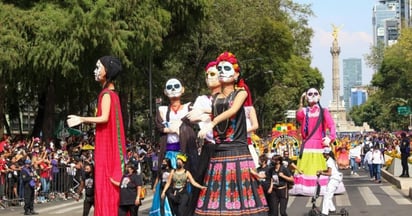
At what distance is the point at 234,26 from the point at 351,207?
88.1 ft

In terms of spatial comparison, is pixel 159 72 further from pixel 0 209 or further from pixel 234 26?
pixel 0 209

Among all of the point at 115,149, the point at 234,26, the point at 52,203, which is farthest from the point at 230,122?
the point at 234,26

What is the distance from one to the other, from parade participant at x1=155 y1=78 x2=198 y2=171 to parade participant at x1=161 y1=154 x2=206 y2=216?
131mm

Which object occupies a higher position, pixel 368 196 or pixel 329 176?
pixel 329 176

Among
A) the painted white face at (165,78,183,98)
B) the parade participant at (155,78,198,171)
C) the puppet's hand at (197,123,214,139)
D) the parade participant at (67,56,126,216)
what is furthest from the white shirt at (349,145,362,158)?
the puppet's hand at (197,123,214,139)

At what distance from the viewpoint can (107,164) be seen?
8.73 m

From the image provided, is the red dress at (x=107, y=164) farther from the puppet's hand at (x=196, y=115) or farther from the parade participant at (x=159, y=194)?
the parade participant at (x=159, y=194)

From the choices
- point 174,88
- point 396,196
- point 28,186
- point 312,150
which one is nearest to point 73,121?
point 174,88

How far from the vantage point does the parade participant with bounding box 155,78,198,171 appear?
10867 mm

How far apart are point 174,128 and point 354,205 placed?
10117 millimetres

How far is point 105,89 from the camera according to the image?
9.00m

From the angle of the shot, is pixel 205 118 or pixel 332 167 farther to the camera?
pixel 332 167

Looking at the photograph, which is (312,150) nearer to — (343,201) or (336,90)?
(343,201)

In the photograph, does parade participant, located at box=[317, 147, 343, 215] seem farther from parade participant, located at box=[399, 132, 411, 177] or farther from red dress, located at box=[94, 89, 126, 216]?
parade participant, located at box=[399, 132, 411, 177]
